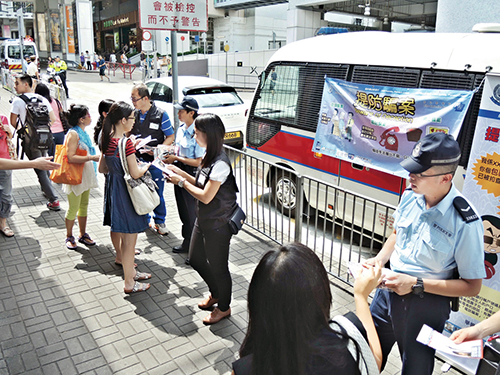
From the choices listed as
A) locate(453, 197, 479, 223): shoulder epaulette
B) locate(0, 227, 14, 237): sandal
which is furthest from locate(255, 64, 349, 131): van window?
locate(0, 227, 14, 237): sandal

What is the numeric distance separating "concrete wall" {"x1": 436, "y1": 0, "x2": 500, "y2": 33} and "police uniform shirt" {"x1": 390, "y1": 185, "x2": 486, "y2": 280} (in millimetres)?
5942

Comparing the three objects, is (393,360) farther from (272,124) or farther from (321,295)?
(272,124)

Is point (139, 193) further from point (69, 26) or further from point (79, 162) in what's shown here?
point (69, 26)

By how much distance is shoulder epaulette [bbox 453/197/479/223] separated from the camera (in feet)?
7.34

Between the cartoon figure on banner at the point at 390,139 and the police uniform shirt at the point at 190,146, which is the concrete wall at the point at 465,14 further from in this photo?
the police uniform shirt at the point at 190,146

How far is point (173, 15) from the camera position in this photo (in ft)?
20.1

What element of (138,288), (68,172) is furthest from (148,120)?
(138,288)

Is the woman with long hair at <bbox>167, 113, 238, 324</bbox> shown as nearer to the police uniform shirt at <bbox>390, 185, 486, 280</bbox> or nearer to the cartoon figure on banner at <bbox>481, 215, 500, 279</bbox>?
the police uniform shirt at <bbox>390, 185, 486, 280</bbox>

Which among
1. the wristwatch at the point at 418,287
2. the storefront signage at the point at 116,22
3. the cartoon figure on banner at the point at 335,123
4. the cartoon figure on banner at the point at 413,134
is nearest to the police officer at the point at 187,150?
the cartoon figure on banner at the point at 335,123

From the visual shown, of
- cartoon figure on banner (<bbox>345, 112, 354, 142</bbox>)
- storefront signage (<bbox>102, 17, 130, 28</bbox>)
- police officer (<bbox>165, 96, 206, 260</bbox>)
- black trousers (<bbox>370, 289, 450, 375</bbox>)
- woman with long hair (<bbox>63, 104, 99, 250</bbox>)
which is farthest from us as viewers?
storefront signage (<bbox>102, 17, 130, 28</bbox>)

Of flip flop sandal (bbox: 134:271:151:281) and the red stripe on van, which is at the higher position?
the red stripe on van

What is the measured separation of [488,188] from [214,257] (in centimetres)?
221

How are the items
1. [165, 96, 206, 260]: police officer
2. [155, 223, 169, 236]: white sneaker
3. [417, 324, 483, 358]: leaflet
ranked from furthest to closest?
[155, 223, 169, 236]: white sneaker → [165, 96, 206, 260]: police officer → [417, 324, 483, 358]: leaflet

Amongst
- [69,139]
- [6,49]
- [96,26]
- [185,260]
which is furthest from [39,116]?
[96,26]
